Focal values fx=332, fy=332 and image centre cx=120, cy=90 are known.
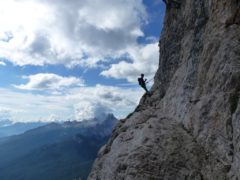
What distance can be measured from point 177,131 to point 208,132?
4374 millimetres

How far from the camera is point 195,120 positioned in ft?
92.6

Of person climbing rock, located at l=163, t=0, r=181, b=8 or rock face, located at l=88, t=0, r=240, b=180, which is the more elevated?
person climbing rock, located at l=163, t=0, r=181, b=8

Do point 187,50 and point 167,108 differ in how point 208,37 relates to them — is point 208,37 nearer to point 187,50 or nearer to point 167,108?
point 187,50

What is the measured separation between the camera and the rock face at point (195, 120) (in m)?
23.9

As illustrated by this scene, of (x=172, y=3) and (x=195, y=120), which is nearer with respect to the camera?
(x=195, y=120)

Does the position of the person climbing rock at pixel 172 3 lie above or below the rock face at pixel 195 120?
above

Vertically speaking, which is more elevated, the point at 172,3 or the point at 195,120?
the point at 172,3

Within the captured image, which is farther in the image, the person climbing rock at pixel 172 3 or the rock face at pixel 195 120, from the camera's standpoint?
the person climbing rock at pixel 172 3

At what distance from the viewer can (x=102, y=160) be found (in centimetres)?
3381

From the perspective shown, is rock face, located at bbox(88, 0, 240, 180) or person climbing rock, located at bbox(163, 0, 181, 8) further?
person climbing rock, located at bbox(163, 0, 181, 8)

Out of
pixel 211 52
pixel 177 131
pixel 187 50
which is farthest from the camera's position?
pixel 187 50

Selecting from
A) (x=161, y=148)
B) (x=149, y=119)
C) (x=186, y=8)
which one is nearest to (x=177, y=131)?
(x=161, y=148)

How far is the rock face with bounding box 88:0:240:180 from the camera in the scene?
941 inches

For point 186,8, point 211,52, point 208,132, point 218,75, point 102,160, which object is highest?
point 186,8
